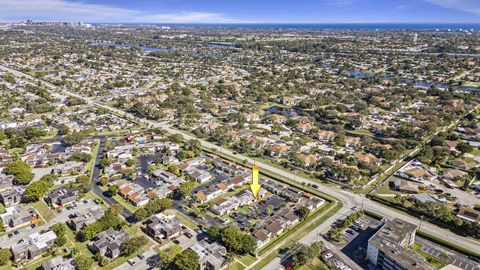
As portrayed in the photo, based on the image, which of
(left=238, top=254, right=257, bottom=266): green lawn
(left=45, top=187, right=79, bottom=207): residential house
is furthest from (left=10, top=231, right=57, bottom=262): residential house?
(left=238, top=254, right=257, bottom=266): green lawn

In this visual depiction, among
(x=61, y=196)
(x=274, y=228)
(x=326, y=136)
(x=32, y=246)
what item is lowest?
(x=32, y=246)

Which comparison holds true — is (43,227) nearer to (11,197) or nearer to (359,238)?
(11,197)

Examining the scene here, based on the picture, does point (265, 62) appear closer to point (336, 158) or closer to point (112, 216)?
point (336, 158)

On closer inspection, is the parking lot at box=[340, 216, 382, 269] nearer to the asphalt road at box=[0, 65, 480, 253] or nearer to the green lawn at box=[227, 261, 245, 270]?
the asphalt road at box=[0, 65, 480, 253]

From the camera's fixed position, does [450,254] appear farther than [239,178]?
No

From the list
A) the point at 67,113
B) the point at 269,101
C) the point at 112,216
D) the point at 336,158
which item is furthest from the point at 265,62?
the point at 112,216

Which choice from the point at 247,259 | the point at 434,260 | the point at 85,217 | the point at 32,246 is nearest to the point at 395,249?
the point at 434,260
